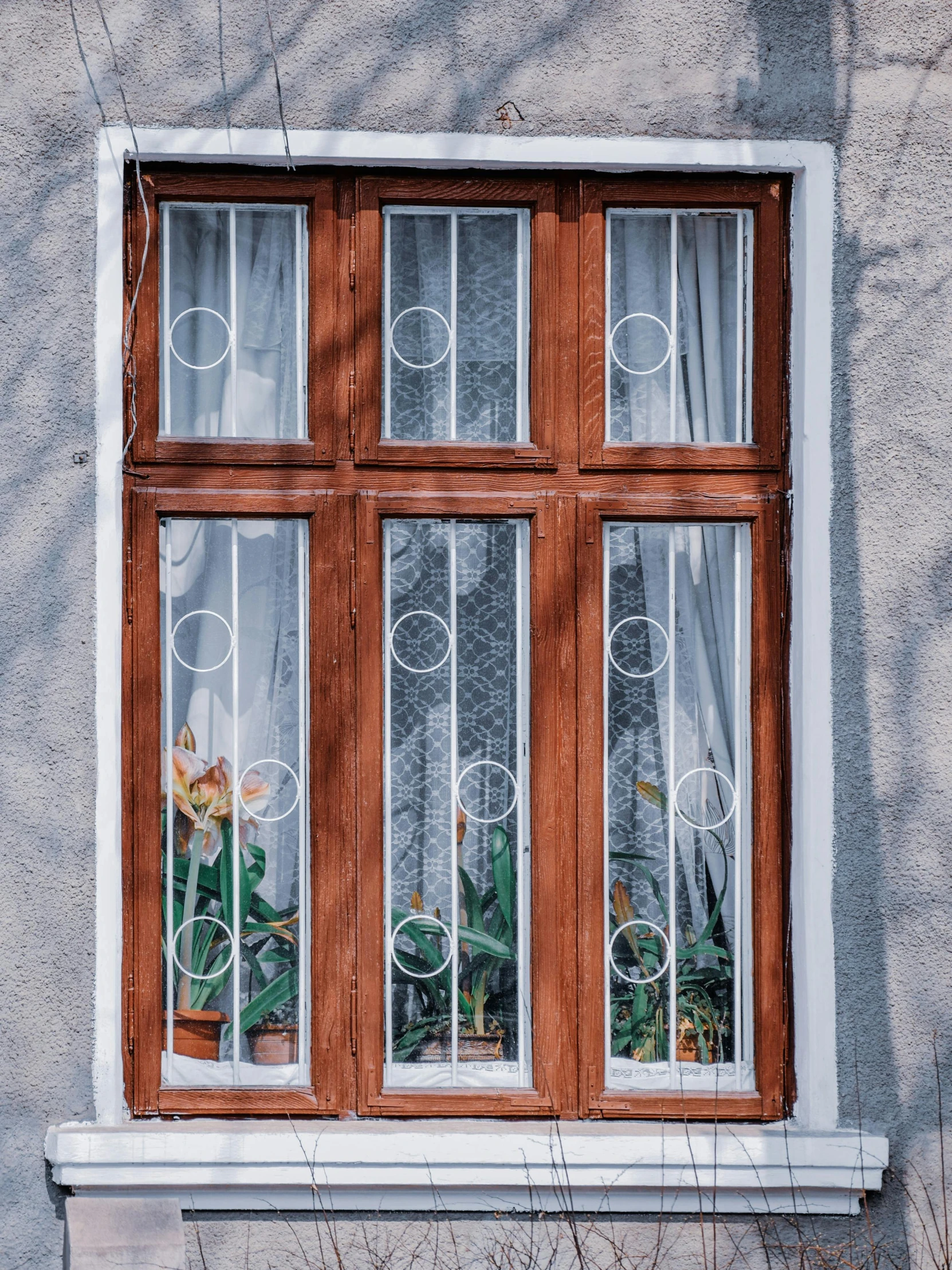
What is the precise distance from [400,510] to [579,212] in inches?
34.5

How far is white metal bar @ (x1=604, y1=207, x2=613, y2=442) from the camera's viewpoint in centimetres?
327

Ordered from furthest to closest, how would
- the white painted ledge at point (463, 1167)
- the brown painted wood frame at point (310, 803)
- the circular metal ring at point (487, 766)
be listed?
the circular metal ring at point (487, 766) < the brown painted wood frame at point (310, 803) < the white painted ledge at point (463, 1167)

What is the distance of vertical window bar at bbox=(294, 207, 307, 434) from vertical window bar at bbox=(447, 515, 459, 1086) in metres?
A: 0.48

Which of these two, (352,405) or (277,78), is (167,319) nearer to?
(352,405)

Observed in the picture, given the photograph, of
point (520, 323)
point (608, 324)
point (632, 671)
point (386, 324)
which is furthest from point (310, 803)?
point (608, 324)

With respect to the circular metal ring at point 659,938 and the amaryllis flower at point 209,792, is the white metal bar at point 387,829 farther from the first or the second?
the circular metal ring at point 659,938

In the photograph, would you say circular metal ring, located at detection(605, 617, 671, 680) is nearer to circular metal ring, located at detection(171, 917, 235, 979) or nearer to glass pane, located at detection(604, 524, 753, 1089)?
glass pane, located at detection(604, 524, 753, 1089)

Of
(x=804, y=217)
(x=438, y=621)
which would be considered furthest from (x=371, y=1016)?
(x=804, y=217)

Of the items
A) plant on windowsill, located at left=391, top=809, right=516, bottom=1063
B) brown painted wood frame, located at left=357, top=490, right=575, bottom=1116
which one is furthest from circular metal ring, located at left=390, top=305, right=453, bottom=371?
plant on windowsill, located at left=391, top=809, right=516, bottom=1063

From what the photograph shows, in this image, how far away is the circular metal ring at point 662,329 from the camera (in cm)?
329

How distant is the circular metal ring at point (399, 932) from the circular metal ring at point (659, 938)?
40cm

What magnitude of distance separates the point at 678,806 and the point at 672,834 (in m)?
0.07

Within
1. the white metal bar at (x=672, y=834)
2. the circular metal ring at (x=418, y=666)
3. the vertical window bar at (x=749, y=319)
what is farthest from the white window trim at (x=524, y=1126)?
the circular metal ring at (x=418, y=666)

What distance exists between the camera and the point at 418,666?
323 centimetres
